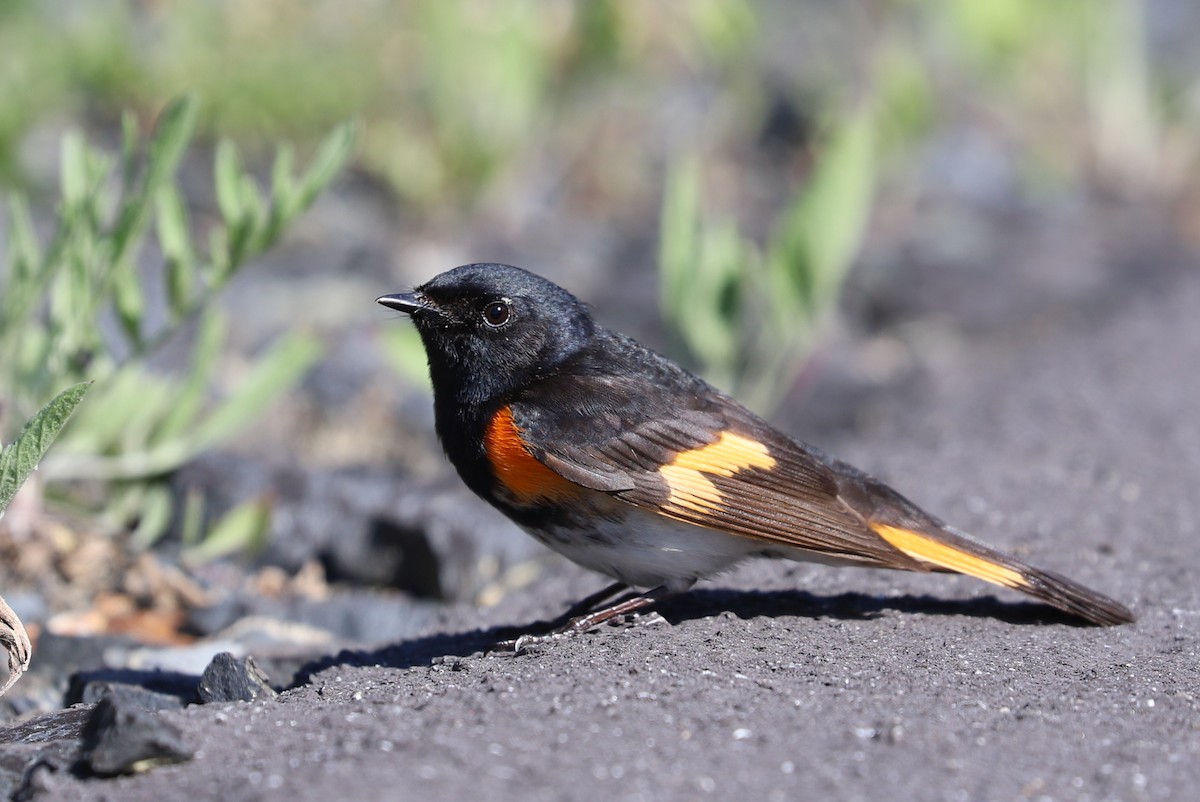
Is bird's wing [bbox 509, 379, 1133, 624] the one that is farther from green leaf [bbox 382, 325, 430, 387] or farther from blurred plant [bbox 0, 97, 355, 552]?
green leaf [bbox 382, 325, 430, 387]

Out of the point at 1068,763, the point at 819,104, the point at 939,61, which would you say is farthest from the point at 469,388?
the point at 939,61

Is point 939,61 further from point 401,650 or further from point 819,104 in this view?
point 401,650

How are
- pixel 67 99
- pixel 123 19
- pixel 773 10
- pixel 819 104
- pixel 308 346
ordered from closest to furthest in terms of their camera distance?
1. pixel 308 346
2. pixel 67 99
3. pixel 123 19
4. pixel 819 104
5. pixel 773 10

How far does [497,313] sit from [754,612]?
3.70 ft

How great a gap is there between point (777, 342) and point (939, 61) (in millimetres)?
6377

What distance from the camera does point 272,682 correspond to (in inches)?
167

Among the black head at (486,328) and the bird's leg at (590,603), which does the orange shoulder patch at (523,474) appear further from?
the bird's leg at (590,603)

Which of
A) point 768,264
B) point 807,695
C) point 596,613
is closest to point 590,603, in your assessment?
point 596,613

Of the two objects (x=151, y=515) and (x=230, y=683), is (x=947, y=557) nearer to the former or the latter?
(x=230, y=683)

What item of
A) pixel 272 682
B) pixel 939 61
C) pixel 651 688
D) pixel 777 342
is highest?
pixel 939 61

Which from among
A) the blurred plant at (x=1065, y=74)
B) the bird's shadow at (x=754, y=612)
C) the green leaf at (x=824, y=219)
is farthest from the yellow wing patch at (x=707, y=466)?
the blurred plant at (x=1065, y=74)

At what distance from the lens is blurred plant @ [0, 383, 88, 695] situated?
3150 millimetres

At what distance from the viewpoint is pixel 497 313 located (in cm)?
438

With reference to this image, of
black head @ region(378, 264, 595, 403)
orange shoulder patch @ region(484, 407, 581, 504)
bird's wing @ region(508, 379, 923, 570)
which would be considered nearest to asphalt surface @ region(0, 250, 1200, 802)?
bird's wing @ region(508, 379, 923, 570)
